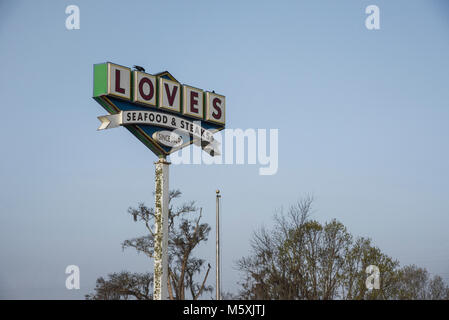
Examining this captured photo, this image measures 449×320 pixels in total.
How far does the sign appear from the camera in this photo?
2364 centimetres

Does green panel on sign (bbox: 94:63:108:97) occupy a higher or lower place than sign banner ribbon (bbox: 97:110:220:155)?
higher

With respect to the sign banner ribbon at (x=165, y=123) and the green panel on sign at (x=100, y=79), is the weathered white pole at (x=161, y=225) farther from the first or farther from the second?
the green panel on sign at (x=100, y=79)

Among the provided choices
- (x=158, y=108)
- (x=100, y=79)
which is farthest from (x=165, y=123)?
(x=100, y=79)

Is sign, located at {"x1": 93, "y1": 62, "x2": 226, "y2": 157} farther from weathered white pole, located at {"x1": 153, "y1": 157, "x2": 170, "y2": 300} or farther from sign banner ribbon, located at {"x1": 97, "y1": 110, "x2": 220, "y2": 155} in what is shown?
weathered white pole, located at {"x1": 153, "y1": 157, "x2": 170, "y2": 300}

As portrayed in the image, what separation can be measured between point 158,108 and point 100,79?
9.80ft

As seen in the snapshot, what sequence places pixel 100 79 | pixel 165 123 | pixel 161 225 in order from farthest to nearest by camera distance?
pixel 165 123 < pixel 161 225 < pixel 100 79

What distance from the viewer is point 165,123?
25.7m

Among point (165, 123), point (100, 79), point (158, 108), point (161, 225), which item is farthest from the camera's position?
point (165, 123)

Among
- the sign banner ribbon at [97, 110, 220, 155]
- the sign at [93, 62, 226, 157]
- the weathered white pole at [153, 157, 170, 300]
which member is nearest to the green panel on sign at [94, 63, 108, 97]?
the sign at [93, 62, 226, 157]

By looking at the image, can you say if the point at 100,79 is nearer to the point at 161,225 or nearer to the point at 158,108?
the point at 158,108

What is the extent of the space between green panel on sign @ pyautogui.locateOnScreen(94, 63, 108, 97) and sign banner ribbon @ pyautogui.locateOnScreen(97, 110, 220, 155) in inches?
38.2

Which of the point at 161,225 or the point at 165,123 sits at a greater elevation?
the point at 165,123

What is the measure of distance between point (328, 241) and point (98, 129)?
17.9 meters
